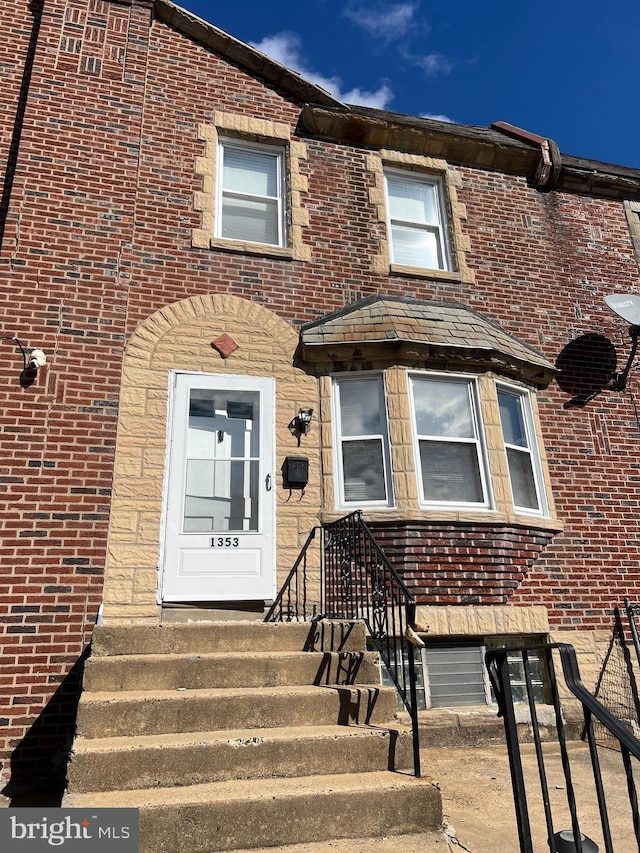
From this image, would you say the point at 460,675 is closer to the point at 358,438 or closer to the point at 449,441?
the point at 449,441

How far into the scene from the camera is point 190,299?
693cm

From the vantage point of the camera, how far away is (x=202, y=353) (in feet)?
22.1

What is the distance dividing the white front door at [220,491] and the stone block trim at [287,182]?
5.96 feet

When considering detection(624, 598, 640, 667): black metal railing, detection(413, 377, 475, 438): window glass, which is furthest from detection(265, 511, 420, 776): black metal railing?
detection(624, 598, 640, 667): black metal railing

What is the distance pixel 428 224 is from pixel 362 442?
3.77 metres

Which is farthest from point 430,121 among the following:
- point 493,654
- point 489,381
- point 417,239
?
point 493,654

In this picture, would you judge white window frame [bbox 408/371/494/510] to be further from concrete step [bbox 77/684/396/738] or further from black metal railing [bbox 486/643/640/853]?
black metal railing [bbox 486/643/640/853]

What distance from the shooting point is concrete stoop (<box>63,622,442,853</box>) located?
3.20m

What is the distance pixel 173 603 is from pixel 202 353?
2.75 m

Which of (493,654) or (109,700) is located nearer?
(493,654)

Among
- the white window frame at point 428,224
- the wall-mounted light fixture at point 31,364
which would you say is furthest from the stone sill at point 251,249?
the wall-mounted light fixture at point 31,364

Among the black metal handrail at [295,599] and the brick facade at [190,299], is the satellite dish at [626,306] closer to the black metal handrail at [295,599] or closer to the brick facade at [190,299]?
the brick facade at [190,299]

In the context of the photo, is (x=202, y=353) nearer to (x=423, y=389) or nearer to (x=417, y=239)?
(x=423, y=389)

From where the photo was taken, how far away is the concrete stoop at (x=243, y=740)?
320 cm
